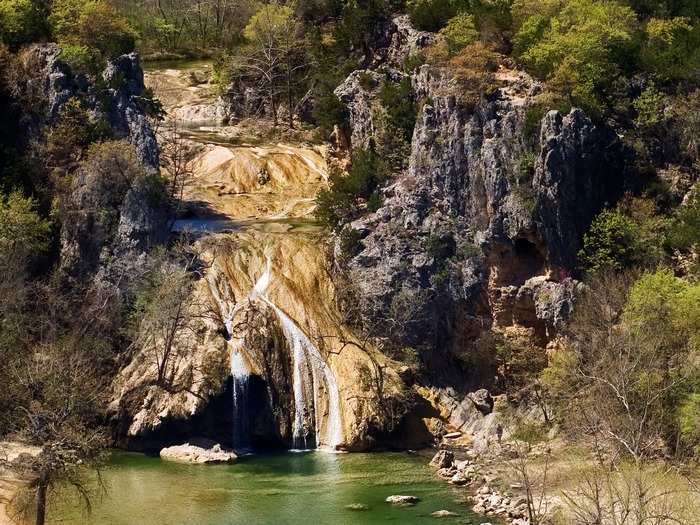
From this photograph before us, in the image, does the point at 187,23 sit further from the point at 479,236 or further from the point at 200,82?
the point at 479,236

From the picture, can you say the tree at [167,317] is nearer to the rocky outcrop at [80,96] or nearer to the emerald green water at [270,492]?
the emerald green water at [270,492]

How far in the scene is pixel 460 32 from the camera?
63.2 m

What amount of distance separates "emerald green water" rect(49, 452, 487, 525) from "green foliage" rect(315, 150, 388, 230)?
56.5 feet

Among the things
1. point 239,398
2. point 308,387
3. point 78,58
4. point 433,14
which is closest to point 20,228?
point 78,58

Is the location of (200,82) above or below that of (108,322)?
above

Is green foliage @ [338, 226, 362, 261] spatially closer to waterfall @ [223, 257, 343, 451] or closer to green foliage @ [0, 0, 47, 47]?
waterfall @ [223, 257, 343, 451]

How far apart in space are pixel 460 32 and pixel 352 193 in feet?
42.6

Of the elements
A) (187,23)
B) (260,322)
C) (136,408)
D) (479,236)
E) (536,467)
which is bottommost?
(536,467)

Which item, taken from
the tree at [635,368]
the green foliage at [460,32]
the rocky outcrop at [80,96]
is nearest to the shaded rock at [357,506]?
the tree at [635,368]

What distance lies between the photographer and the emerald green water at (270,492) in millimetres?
38188

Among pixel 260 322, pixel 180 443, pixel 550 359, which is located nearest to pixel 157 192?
pixel 260 322

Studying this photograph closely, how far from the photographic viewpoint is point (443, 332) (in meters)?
55.7

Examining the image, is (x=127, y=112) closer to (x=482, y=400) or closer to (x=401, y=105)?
(x=401, y=105)

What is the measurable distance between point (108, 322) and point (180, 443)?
9446mm
